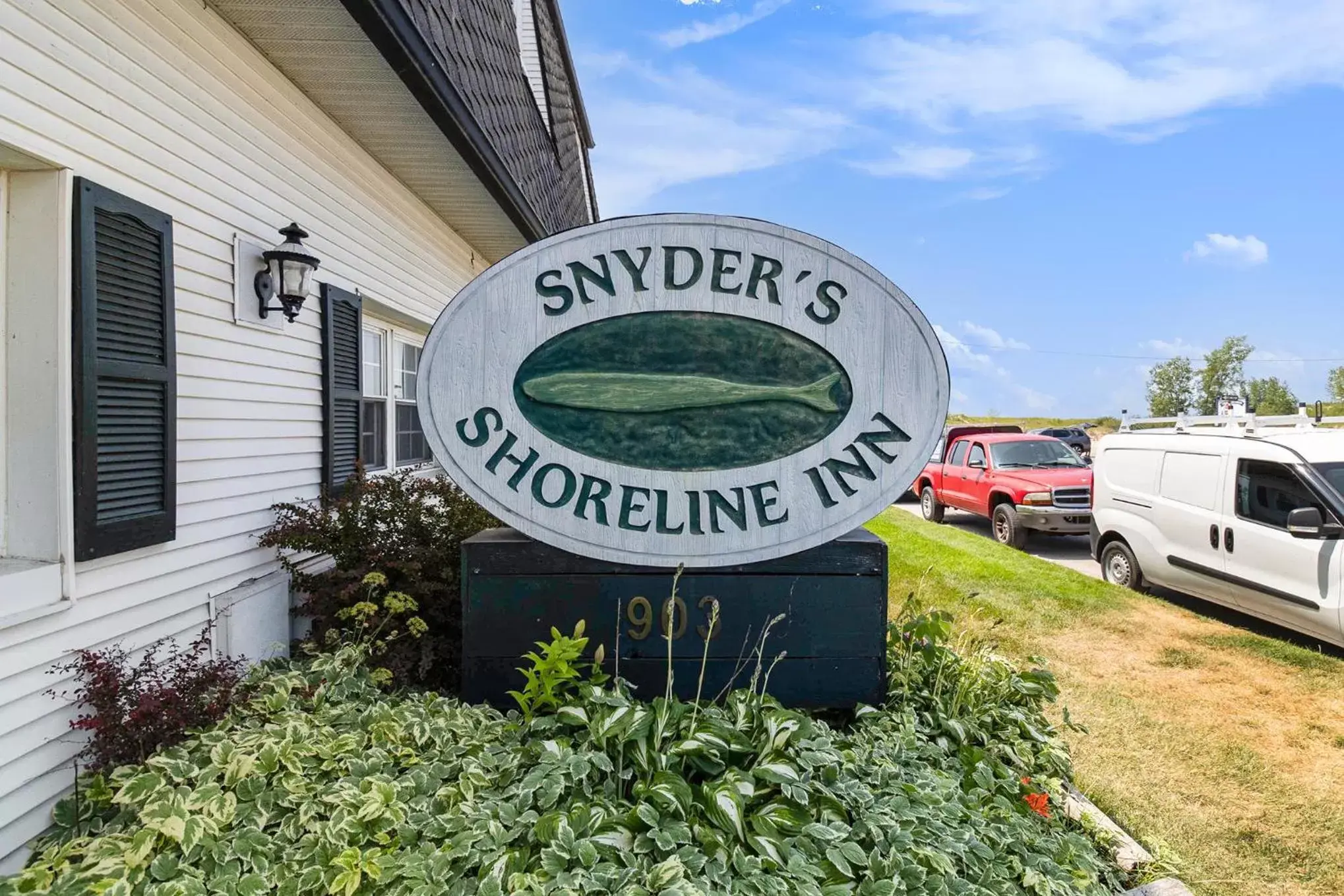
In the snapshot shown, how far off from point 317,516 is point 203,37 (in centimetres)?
240

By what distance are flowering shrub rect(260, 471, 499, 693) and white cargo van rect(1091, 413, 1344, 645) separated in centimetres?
599

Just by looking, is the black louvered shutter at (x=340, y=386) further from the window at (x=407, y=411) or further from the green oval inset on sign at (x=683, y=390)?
the green oval inset on sign at (x=683, y=390)

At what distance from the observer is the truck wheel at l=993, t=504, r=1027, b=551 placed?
10.4 meters

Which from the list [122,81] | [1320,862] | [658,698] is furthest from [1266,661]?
[122,81]

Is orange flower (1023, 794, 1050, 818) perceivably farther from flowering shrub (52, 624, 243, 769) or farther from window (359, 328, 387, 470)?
window (359, 328, 387, 470)

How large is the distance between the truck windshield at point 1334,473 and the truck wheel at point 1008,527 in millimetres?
4771

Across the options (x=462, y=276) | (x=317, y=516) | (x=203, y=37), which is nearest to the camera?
(x=203, y=37)

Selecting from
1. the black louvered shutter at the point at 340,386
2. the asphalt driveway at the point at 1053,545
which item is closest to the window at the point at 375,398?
the black louvered shutter at the point at 340,386

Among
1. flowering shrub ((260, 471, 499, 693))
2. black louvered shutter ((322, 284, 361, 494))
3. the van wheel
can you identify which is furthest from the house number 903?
the van wheel

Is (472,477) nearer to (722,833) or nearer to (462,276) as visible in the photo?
(722,833)

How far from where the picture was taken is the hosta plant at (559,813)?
1.99m

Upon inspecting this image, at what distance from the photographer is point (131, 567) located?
295cm

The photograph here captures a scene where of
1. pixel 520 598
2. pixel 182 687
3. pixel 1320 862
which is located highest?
pixel 520 598

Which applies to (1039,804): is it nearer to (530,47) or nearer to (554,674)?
(554,674)
